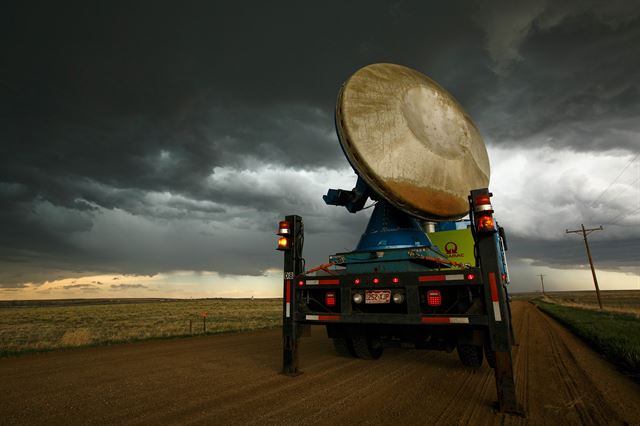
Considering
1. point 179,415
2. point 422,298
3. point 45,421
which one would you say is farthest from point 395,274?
point 45,421

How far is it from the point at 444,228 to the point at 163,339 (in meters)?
10.3

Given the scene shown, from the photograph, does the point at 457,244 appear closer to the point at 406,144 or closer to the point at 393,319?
the point at 406,144

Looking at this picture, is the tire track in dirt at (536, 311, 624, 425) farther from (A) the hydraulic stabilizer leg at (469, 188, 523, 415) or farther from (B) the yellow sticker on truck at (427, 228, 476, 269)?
(B) the yellow sticker on truck at (427, 228, 476, 269)

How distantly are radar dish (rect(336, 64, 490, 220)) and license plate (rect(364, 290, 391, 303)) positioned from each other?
1780 millimetres

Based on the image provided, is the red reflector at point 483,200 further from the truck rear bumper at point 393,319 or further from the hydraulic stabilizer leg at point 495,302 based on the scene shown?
the truck rear bumper at point 393,319

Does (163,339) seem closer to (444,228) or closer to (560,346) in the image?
(444,228)

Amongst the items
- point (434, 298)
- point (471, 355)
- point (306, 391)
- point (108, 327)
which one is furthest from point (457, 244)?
point (108, 327)

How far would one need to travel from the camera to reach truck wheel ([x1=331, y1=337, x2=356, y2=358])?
277 inches

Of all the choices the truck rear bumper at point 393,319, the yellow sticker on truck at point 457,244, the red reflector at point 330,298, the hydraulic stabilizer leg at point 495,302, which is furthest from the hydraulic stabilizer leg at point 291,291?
the yellow sticker on truck at point 457,244

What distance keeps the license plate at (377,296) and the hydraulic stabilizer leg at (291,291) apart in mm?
1326

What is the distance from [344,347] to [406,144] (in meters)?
4.39

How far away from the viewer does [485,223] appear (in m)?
4.39

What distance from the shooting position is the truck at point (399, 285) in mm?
4359

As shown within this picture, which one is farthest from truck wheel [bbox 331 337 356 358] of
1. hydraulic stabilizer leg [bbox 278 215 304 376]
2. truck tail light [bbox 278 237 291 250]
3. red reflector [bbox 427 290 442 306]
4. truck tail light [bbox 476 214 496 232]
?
truck tail light [bbox 476 214 496 232]
